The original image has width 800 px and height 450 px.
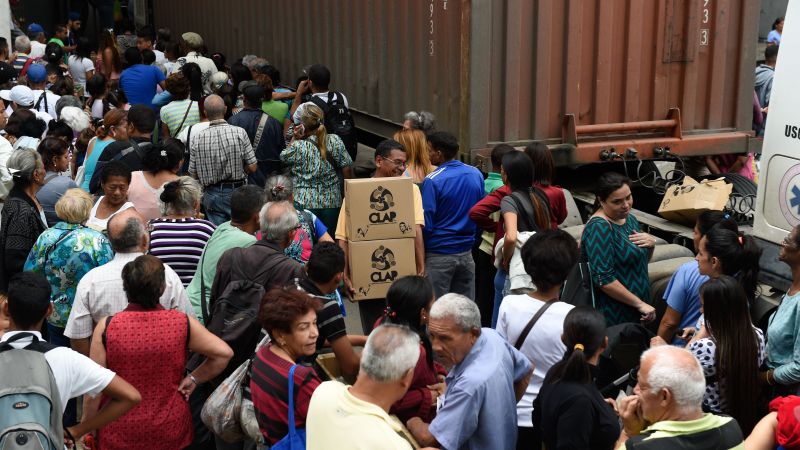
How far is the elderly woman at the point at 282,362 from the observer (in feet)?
12.9

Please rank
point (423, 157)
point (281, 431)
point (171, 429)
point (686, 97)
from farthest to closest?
point (686, 97)
point (423, 157)
point (171, 429)
point (281, 431)

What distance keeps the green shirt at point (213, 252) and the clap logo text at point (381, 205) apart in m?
0.90

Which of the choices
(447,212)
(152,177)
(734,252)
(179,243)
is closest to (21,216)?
(152,177)

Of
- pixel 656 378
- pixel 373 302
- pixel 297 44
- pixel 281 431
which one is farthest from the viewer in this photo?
pixel 297 44

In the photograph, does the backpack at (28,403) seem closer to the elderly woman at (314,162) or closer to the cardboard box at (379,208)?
the cardboard box at (379,208)

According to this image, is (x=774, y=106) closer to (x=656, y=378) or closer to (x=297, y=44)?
(x=656, y=378)

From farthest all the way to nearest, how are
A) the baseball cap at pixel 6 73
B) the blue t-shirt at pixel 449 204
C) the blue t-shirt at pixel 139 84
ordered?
1. the blue t-shirt at pixel 139 84
2. the baseball cap at pixel 6 73
3. the blue t-shirt at pixel 449 204

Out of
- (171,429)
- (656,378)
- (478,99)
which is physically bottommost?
(171,429)

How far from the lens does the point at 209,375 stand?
4.67 m

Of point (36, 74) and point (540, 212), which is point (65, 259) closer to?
point (540, 212)

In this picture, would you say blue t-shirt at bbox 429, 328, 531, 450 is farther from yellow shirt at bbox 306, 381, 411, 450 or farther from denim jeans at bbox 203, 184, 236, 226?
denim jeans at bbox 203, 184, 236, 226

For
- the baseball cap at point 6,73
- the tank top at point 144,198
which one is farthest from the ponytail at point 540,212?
the baseball cap at point 6,73

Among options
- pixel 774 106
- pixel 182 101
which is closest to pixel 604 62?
pixel 774 106

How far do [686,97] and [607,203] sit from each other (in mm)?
3814
